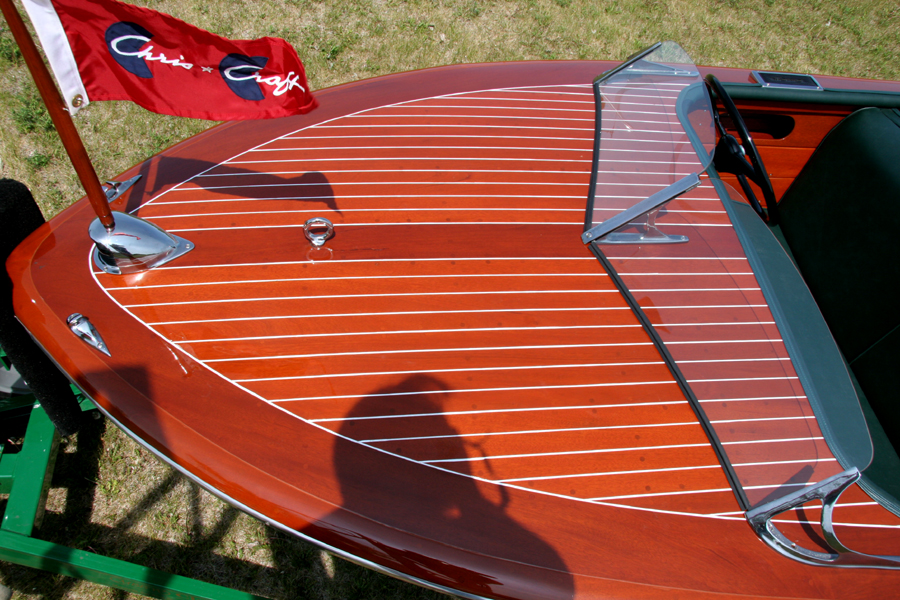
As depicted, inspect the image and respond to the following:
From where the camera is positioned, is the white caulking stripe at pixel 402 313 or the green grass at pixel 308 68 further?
the green grass at pixel 308 68

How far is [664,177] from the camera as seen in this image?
1.71 meters

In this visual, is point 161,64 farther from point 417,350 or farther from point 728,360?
point 728,360

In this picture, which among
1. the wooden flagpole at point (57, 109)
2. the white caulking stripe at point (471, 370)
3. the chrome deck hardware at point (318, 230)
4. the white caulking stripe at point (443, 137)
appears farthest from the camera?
the white caulking stripe at point (443, 137)

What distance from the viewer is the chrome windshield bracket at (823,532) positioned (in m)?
1.24

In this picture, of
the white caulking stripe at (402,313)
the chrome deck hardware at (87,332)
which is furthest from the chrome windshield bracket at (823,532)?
the chrome deck hardware at (87,332)

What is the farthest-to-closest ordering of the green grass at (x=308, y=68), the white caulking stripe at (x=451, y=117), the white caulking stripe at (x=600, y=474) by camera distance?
the white caulking stripe at (x=451, y=117)
the green grass at (x=308, y=68)
the white caulking stripe at (x=600, y=474)

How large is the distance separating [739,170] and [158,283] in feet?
6.66

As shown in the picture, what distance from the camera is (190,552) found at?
6.23ft

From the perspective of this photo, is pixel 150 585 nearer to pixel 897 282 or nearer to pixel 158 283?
pixel 158 283

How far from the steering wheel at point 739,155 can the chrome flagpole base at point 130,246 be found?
74.0 inches

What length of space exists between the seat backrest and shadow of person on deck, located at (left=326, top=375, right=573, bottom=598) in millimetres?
1247

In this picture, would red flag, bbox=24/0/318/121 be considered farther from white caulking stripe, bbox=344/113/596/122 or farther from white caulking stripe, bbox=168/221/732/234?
white caulking stripe, bbox=344/113/596/122

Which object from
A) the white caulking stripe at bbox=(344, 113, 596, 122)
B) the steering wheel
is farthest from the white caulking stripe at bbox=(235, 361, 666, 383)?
the white caulking stripe at bbox=(344, 113, 596, 122)

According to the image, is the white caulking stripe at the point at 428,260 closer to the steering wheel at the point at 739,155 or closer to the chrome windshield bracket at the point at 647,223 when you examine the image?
the chrome windshield bracket at the point at 647,223
